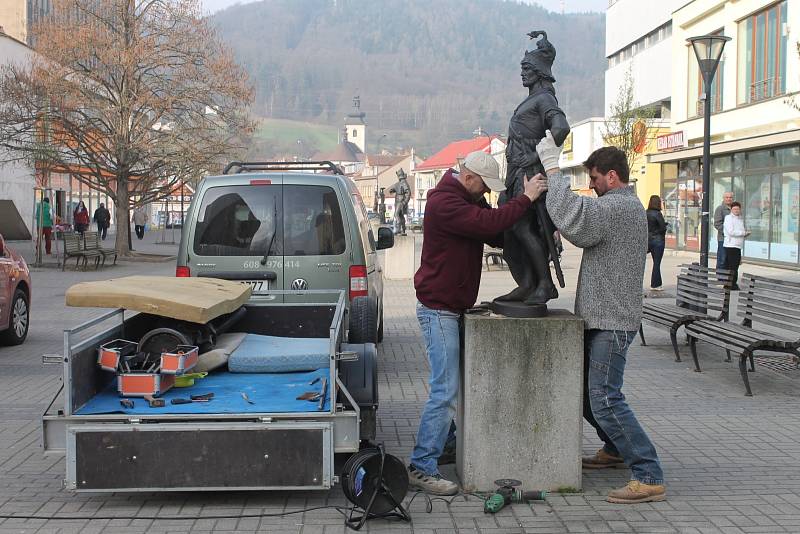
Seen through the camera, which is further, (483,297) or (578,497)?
(483,297)

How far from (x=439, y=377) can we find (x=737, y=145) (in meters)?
24.8

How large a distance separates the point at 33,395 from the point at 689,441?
5.59 m

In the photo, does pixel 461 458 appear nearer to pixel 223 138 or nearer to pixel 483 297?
pixel 483 297

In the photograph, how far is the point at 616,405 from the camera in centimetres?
552

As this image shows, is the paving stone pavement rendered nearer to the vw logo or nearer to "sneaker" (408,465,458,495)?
"sneaker" (408,465,458,495)

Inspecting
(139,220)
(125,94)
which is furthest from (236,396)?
(139,220)

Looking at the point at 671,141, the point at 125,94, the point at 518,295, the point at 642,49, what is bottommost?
the point at 518,295

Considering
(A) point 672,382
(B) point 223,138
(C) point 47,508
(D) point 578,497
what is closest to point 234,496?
(C) point 47,508

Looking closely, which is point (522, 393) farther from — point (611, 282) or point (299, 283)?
point (299, 283)

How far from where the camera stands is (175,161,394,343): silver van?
903 centimetres

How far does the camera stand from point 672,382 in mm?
9516

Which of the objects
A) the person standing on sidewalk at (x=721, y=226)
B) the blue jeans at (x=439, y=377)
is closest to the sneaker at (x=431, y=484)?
the blue jeans at (x=439, y=377)

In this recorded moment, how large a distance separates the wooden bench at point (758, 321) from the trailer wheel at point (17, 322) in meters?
7.89

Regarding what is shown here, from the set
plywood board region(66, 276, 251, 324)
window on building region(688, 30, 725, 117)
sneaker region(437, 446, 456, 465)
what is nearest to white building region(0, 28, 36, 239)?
window on building region(688, 30, 725, 117)
